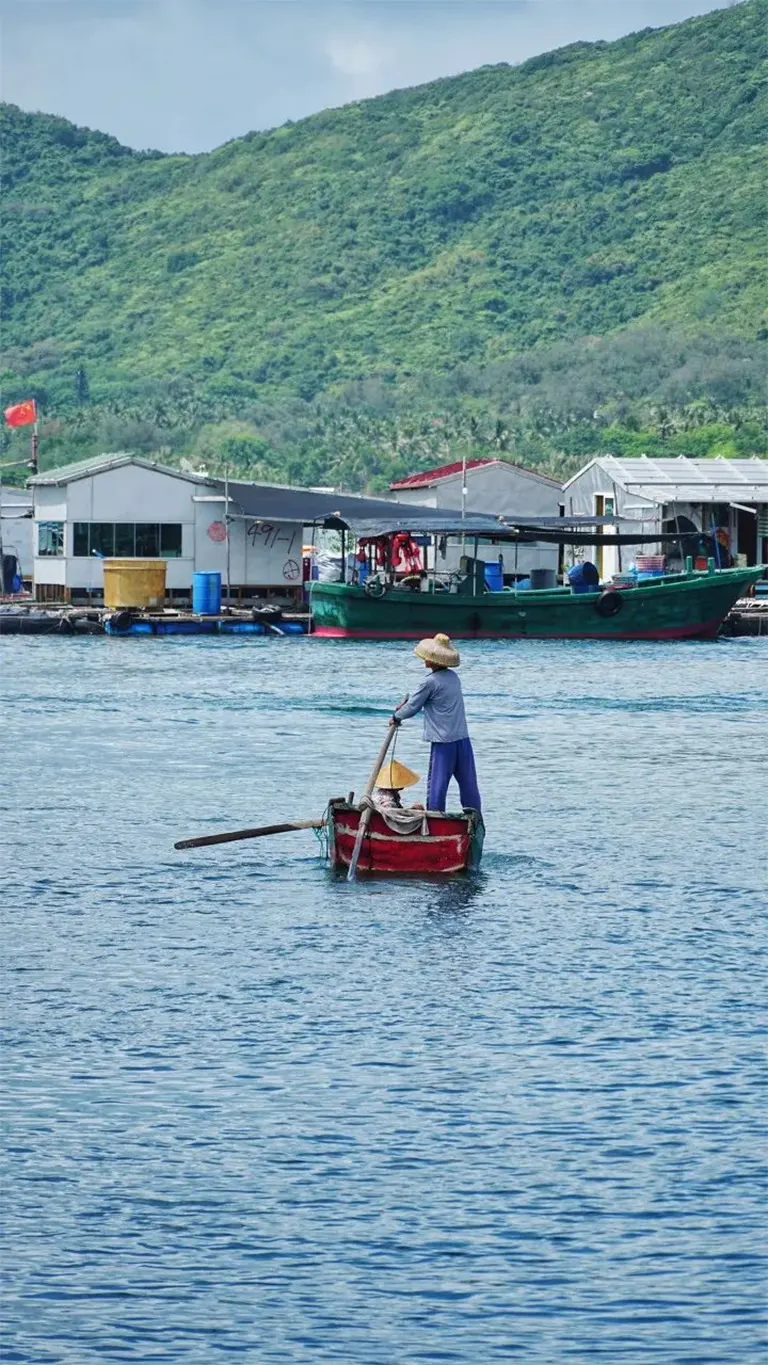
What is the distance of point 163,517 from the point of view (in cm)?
6581

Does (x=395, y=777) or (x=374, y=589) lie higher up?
(x=374, y=589)

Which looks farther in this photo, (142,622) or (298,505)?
(298,505)

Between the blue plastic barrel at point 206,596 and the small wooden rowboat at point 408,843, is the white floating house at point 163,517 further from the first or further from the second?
the small wooden rowboat at point 408,843

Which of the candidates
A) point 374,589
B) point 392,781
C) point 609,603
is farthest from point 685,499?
point 392,781

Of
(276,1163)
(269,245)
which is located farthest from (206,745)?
(269,245)

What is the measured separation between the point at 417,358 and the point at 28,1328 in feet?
507

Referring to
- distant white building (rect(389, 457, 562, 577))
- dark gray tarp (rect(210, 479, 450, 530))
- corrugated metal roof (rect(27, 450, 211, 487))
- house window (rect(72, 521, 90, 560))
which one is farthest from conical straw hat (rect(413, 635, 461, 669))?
distant white building (rect(389, 457, 562, 577))

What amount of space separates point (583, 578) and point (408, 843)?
4169 centimetres

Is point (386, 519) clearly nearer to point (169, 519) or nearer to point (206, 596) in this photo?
point (206, 596)

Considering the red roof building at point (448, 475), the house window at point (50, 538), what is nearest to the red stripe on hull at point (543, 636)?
the house window at point (50, 538)

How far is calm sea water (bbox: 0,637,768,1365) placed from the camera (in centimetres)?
1078

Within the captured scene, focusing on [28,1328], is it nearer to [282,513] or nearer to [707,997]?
[707,997]

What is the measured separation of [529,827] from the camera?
26.3m

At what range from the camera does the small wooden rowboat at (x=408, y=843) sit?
69.5 ft
